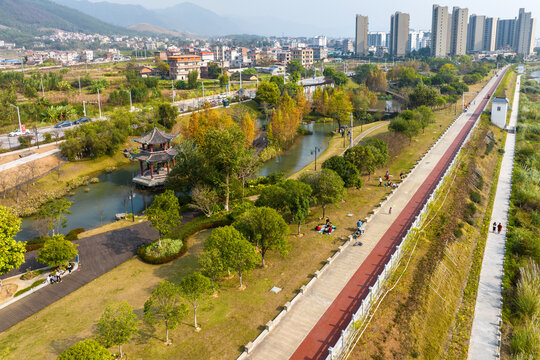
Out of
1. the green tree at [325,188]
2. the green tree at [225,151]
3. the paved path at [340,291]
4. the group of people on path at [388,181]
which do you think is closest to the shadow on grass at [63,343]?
the paved path at [340,291]

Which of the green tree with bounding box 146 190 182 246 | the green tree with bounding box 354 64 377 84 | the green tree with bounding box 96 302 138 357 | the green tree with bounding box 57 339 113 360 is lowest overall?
the green tree with bounding box 96 302 138 357

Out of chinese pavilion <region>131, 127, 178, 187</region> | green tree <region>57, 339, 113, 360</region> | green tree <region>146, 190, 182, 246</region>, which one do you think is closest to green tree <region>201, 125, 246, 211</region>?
green tree <region>146, 190, 182, 246</region>

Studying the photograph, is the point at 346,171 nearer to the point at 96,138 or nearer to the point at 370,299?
the point at 370,299

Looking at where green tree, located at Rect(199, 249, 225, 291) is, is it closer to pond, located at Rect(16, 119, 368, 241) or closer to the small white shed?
pond, located at Rect(16, 119, 368, 241)

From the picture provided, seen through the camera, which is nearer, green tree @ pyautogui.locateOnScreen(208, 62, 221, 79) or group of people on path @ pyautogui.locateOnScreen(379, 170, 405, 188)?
group of people on path @ pyautogui.locateOnScreen(379, 170, 405, 188)

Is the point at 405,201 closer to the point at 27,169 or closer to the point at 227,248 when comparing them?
the point at 227,248

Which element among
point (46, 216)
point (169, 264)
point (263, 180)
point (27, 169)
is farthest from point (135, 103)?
point (169, 264)

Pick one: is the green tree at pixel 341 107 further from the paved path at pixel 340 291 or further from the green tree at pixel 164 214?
the green tree at pixel 164 214
